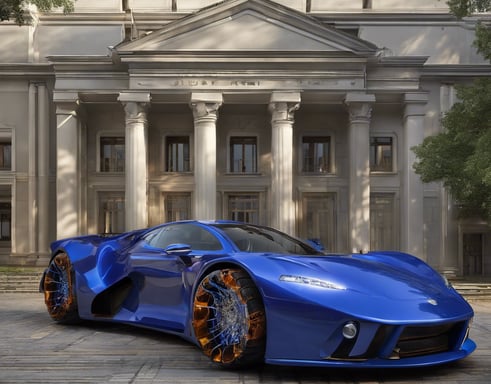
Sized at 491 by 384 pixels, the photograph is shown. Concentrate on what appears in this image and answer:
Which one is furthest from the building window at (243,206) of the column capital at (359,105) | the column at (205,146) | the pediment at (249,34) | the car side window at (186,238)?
the car side window at (186,238)

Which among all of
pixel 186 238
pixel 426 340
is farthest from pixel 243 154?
pixel 426 340

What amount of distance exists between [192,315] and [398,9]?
26.1 m

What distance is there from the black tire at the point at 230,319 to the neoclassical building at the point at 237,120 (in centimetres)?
1825

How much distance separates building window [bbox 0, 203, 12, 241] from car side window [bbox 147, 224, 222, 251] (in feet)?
77.7

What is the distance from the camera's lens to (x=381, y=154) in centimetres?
2791

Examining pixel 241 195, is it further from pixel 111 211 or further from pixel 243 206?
pixel 111 211

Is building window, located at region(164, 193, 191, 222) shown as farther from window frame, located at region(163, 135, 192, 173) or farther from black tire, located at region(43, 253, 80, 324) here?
black tire, located at region(43, 253, 80, 324)

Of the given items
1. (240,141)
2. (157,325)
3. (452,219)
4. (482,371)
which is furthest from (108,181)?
(482,371)

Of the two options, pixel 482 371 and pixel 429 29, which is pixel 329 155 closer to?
pixel 429 29

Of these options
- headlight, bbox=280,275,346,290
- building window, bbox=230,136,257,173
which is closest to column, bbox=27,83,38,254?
building window, bbox=230,136,257,173

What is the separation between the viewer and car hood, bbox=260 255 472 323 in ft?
15.2

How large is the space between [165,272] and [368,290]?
7.25 feet

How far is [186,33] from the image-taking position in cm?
2408

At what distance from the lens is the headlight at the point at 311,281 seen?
479 cm
